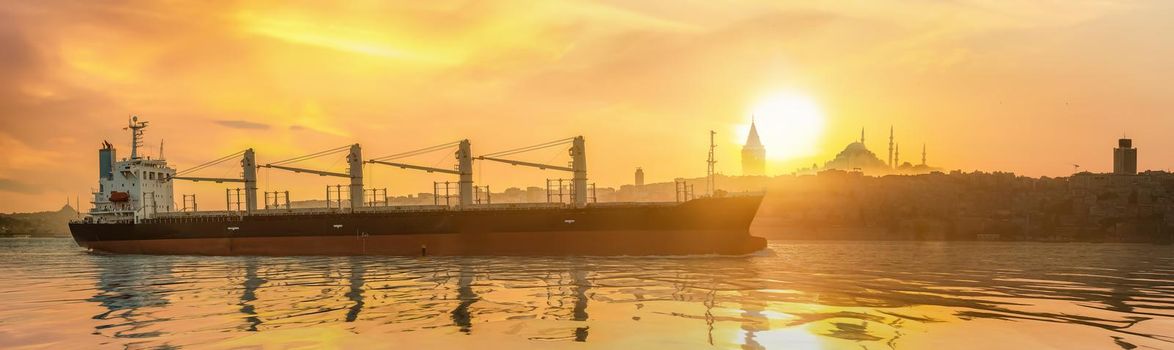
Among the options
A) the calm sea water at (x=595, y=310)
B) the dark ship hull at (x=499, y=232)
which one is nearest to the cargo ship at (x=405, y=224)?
the dark ship hull at (x=499, y=232)

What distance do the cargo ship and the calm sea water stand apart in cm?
1227

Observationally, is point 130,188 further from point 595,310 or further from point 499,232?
point 595,310

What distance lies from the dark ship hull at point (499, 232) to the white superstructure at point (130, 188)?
11685 millimetres

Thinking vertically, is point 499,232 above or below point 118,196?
below

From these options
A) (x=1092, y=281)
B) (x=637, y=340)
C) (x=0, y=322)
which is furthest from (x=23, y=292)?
(x=1092, y=281)

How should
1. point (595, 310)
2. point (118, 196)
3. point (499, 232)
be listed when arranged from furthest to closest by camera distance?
point (118, 196) < point (499, 232) < point (595, 310)

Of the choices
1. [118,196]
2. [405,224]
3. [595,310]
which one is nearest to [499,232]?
Answer: [405,224]

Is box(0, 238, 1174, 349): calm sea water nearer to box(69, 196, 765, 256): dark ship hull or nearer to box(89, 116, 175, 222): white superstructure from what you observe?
box(69, 196, 765, 256): dark ship hull

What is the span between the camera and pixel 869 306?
20.9 m

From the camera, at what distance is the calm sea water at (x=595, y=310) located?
15766 mm

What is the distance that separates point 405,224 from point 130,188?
32233 mm

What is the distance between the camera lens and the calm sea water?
51.7 feet

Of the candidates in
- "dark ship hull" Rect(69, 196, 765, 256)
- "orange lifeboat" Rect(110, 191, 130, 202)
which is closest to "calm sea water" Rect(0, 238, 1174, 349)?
"dark ship hull" Rect(69, 196, 765, 256)

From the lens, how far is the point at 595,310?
20.1 m
